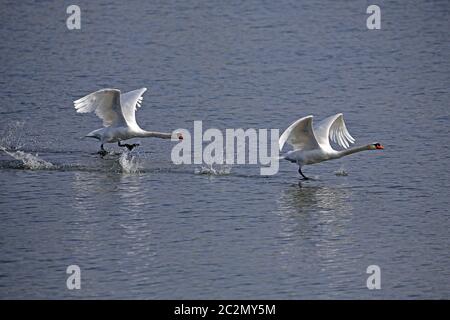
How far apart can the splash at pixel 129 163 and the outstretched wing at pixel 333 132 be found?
3.72 metres

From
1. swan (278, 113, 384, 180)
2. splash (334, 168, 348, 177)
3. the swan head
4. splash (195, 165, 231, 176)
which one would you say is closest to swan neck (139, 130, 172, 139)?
splash (195, 165, 231, 176)

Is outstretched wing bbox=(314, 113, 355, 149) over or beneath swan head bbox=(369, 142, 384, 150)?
over

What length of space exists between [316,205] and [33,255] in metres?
5.59

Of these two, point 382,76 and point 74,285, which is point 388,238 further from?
point 382,76

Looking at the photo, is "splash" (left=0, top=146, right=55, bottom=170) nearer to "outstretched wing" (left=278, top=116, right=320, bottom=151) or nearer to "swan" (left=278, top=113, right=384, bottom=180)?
"swan" (left=278, top=113, right=384, bottom=180)

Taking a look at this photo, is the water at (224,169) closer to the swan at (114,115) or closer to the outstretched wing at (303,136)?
the swan at (114,115)

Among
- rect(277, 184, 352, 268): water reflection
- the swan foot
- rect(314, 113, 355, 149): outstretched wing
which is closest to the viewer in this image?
rect(277, 184, 352, 268): water reflection

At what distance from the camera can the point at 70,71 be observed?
32750mm

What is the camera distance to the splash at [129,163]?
24125mm

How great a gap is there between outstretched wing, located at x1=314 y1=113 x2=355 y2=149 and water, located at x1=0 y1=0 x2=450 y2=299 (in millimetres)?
650

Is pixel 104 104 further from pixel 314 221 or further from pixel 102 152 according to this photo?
pixel 314 221

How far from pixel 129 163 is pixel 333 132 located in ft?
13.8

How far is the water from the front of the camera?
18453 millimetres
